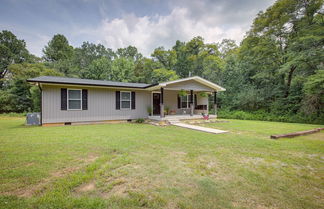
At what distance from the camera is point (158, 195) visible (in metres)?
1.96

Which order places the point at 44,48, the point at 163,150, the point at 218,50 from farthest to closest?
the point at 44,48 → the point at 218,50 → the point at 163,150

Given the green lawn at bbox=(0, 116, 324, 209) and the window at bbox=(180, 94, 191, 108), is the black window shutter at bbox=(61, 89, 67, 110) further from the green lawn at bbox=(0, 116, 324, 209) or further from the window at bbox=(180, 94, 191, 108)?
the window at bbox=(180, 94, 191, 108)

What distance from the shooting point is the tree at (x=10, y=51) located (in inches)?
899

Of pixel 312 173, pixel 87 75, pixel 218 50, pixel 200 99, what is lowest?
pixel 312 173

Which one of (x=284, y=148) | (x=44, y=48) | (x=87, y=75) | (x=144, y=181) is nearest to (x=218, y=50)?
(x=87, y=75)

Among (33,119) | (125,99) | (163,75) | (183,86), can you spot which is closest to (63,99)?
(33,119)

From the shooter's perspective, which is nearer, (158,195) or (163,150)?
(158,195)

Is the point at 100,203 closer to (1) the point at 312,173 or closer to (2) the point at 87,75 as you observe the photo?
(1) the point at 312,173

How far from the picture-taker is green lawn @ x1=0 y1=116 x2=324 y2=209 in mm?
1840

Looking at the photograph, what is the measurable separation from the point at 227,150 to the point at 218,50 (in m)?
25.6

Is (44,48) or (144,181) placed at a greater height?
(44,48)

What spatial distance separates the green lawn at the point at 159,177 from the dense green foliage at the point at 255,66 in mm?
10074

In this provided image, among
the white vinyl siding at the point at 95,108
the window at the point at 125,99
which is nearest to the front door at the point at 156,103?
the white vinyl siding at the point at 95,108

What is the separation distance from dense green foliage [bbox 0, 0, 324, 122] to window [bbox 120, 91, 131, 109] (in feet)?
31.2
